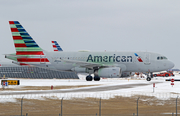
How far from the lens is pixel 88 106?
75.2ft

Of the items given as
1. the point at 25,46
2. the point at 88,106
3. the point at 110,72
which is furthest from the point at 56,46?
the point at 88,106

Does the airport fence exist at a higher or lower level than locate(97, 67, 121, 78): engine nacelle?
lower

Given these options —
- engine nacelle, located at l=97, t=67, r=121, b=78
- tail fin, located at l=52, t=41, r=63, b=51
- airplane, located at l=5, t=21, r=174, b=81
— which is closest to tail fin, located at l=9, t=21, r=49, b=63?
airplane, located at l=5, t=21, r=174, b=81

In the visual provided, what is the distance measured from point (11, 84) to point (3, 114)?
2349cm

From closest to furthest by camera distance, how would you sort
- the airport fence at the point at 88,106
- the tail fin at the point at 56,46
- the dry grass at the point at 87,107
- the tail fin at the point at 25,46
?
1. the airport fence at the point at 88,106
2. the dry grass at the point at 87,107
3. the tail fin at the point at 25,46
4. the tail fin at the point at 56,46

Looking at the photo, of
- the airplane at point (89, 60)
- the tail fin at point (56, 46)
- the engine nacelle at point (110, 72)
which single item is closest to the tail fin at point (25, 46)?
the airplane at point (89, 60)

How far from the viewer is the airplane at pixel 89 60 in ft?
178

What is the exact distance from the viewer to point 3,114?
63.1ft

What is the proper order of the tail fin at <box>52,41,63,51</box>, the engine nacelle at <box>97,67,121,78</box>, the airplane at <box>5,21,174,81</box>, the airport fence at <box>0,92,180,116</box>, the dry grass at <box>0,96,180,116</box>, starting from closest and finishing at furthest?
the airport fence at <box>0,92,180,116</box>, the dry grass at <box>0,96,180,116</box>, the engine nacelle at <box>97,67,121,78</box>, the airplane at <box>5,21,174,81</box>, the tail fin at <box>52,41,63,51</box>

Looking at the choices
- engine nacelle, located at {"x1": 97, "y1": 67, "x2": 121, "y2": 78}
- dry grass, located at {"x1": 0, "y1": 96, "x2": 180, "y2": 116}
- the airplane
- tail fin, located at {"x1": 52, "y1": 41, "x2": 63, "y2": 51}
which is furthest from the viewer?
tail fin, located at {"x1": 52, "y1": 41, "x2": 63, "y2": 51}

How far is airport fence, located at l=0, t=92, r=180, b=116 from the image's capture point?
65.4 ft

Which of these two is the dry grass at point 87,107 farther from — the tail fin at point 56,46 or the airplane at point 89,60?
the tail fin at point 56,46

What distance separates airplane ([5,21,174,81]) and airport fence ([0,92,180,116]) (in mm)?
25522

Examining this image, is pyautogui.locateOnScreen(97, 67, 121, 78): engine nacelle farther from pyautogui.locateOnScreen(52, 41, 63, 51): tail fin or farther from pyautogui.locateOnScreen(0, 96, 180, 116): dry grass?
pyautogui.locateOnScreen(52, 41, 63, 51): tail fin
